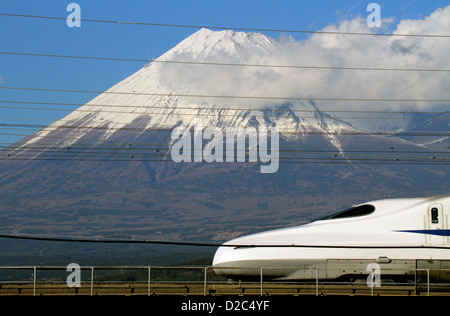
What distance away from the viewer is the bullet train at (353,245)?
94.2 feet

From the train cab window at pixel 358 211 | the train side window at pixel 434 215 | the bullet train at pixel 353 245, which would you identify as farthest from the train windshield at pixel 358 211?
the train side window at pixel 434 215

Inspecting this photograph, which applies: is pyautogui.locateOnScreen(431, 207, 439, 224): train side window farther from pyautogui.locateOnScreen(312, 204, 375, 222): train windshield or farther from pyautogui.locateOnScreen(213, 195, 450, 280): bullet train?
pyautogui.locateOnScreen(312, 204, 375, 222): train windshield

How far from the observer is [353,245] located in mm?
29656

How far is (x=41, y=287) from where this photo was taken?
26781 mm

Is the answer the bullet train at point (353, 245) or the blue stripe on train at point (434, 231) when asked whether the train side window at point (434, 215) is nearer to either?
the bullet train at point (353, 245)

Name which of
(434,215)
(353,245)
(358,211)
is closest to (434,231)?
(434,215)

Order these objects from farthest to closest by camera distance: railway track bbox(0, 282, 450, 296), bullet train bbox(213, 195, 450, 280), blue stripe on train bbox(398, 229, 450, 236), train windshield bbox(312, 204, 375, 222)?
1. train windshield bbox(312, 204, 375, 222)
2. blue stripe on train bbox(398, 229, 450, 236)
3. bullet train bbox(213, 195, 450, 280)
4. railway track bbox(0, 282, 450, 296)

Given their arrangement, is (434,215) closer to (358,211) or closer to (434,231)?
(434,231)

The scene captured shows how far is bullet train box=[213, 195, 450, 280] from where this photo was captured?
28.7m

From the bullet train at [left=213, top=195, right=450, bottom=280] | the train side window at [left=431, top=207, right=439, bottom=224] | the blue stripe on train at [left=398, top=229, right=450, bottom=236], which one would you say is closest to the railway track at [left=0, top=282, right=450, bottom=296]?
the bullet train at [left=213, top=195, right=450, bottom=280]

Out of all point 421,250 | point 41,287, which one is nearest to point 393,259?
point 421,250
